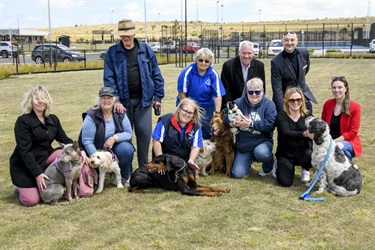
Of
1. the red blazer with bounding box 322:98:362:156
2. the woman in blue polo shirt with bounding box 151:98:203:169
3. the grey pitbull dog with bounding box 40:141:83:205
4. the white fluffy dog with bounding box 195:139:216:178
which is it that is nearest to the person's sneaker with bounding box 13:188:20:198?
the grey pitbull dog with bounding box 40:141:83:205

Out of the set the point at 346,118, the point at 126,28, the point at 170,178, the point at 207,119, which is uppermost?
the point at 126,28

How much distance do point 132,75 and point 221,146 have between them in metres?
1.52

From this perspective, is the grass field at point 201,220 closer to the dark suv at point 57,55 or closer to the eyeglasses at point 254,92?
the eyeglasses at point 254,92

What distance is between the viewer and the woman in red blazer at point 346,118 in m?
5.41

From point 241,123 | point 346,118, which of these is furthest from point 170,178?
point 346,118

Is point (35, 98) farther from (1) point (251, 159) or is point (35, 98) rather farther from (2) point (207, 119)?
(1) point (251, 159)

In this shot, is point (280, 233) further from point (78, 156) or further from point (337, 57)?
point (337, 57)

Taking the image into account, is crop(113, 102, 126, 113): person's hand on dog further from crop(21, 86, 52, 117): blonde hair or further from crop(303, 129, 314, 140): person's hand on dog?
crop(303, 129, 314, 140): person's hand on dog

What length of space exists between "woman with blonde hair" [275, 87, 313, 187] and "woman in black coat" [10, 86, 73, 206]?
2.75m

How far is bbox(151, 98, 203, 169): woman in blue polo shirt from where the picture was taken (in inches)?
215

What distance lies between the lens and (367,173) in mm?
5980

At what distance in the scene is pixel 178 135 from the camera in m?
5.50

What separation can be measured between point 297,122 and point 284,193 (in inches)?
36.2

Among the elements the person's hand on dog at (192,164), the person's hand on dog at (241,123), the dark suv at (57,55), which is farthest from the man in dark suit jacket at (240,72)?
the dark suv at (57,55)
